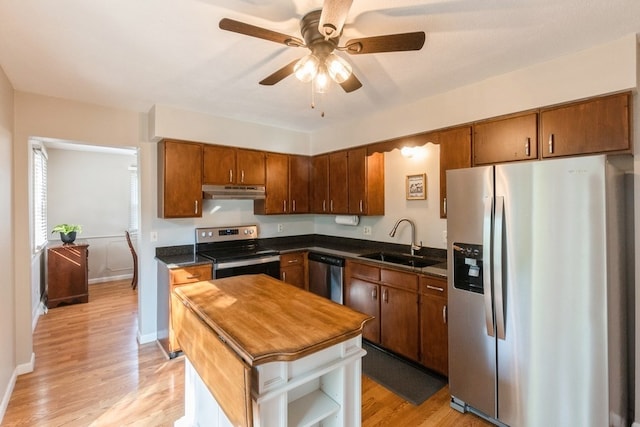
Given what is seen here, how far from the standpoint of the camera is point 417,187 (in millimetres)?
3496

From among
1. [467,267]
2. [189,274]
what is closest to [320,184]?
[189,274]

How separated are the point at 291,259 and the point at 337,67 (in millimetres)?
2655

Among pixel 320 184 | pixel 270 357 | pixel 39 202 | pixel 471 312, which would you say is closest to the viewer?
pixel 270 357

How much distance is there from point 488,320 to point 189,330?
192 cm

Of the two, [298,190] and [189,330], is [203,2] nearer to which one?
[189,330]

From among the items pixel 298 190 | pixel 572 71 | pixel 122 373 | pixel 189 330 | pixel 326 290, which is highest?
pixel 572 71

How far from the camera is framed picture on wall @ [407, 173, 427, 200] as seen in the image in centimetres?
342

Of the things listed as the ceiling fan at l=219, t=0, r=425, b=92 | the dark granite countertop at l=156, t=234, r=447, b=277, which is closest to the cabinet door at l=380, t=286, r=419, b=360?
the dark granite countertop at l=156, t=234, r=447, b=277

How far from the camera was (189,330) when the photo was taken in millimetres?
1808

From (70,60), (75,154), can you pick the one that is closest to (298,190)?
(70,60)

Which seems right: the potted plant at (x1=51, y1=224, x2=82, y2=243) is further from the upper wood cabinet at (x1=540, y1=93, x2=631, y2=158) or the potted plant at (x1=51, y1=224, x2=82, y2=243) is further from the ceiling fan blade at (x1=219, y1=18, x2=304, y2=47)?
the upper wood cabinet at (x1=540, y1=93, x2=631, y2=158)

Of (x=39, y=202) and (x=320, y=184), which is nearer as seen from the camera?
(x=320, y=184)

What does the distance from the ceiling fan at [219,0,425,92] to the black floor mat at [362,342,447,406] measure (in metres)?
2.41

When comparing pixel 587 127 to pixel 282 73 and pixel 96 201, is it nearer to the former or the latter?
pixel 282 73
